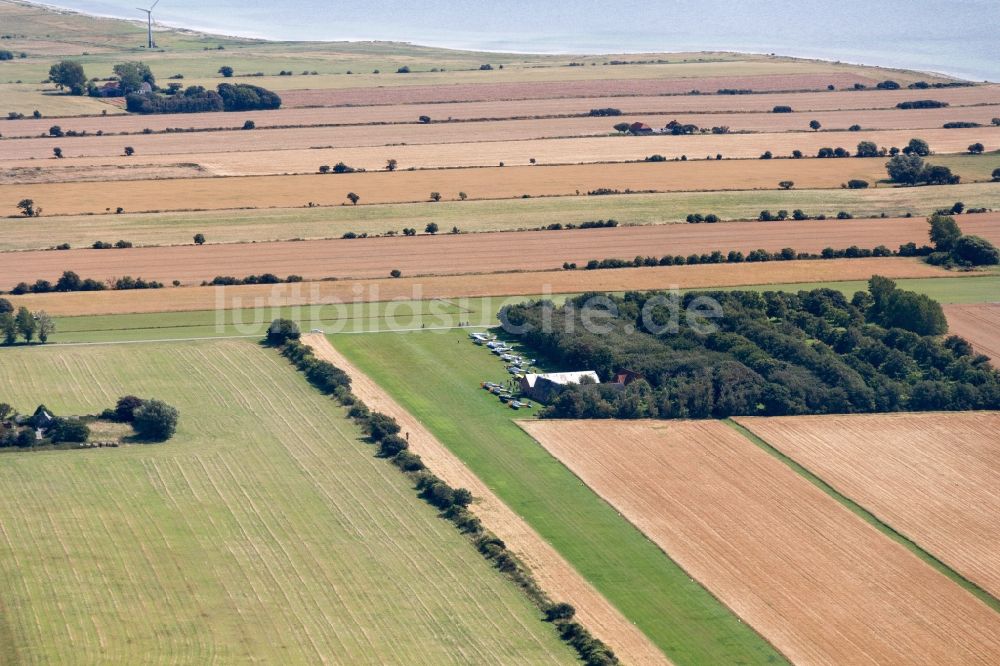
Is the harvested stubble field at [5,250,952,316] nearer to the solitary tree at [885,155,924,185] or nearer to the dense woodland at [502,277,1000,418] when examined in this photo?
the dense woodland at [502,277,1000,418]

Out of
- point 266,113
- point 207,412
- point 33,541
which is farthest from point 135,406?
point 266,113

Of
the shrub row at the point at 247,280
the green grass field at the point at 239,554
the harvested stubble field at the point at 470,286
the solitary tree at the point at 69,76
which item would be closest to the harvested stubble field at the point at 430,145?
the solitary tree at the point at 69,76

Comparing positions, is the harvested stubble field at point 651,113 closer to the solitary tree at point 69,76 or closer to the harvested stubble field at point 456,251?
the solitary tree at point 69,76

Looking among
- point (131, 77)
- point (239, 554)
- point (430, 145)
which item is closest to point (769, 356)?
point (239, 554)

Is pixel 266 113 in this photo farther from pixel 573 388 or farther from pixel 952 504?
pixel 952 504

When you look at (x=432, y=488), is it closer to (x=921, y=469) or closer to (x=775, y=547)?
(x=775, y=547)

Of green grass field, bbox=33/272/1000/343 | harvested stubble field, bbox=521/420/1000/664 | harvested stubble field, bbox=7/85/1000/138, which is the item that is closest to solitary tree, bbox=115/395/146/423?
green grass field, bbox=33/272/1000/343
